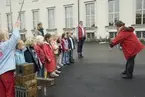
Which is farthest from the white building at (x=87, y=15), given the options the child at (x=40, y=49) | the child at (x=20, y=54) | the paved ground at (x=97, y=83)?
the child at (x=20, y=54)

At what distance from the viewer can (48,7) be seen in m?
28.9

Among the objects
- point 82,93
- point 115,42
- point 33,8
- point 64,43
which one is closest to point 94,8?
point 33,8

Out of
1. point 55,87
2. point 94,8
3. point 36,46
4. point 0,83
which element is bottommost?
point 55,87

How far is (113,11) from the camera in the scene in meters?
23.6

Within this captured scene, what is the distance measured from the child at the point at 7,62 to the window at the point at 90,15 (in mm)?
20612

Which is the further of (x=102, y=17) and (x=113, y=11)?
(x=102, y=17)

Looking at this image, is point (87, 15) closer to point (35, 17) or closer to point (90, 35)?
point (90, 35)

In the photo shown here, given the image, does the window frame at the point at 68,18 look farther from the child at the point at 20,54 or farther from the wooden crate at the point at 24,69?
the wooden crate at the point at 24,69

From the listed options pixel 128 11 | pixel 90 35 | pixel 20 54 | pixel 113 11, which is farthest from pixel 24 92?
pixel 90 35

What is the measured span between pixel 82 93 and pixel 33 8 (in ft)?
83.7

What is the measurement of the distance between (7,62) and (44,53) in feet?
8.58

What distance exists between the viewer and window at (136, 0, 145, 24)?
21844 mm

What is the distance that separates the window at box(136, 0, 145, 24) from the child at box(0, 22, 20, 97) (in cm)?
1849

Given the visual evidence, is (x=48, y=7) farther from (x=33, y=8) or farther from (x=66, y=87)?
(x=66, y=87)
